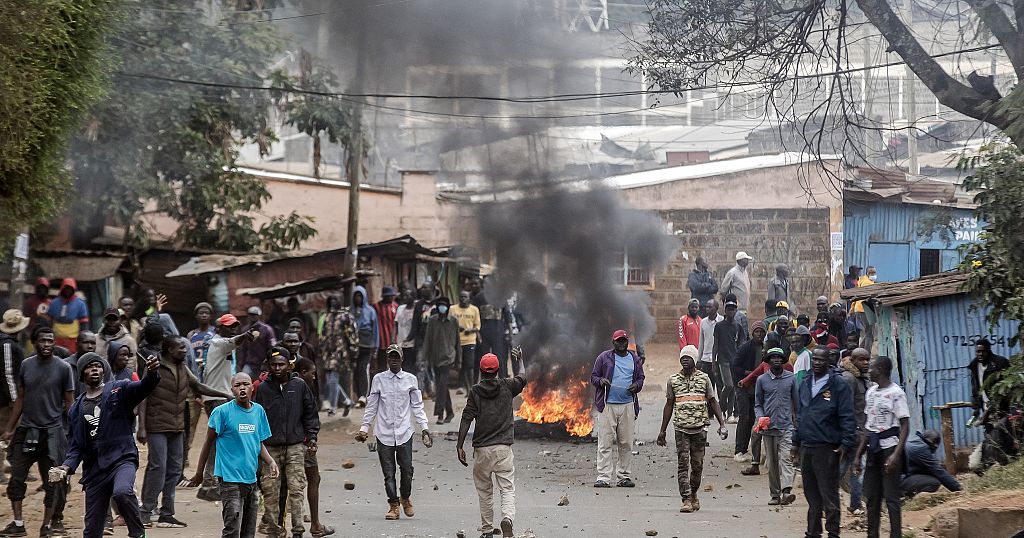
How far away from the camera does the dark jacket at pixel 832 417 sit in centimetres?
890

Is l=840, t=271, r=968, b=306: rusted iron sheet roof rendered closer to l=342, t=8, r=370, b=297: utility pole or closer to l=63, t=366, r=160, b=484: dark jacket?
l=342, t=8, r=370, b=297: utility pole

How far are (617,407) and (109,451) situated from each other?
19.2ft

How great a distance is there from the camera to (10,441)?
9.51m

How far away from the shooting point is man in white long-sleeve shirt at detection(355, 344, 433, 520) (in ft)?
33.4

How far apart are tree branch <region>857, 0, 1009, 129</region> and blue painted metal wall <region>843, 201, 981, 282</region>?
48.1 ft

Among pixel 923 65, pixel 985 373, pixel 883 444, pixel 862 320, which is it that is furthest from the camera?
pixel 862 320

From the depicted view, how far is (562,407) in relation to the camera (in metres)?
15.4

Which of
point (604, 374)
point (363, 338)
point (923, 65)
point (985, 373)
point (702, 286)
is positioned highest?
point (923, 65)

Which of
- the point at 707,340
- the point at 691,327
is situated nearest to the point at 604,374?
the point at 707,340

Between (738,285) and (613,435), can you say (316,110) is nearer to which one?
(738,285)

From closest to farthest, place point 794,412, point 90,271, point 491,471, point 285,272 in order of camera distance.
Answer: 1. point 491,471
2. point 794,412
3. point 90,271
4. point 285,272

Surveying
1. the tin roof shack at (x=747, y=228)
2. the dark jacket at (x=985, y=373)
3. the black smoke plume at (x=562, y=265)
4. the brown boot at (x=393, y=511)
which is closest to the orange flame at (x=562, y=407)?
the black smoke plume at (x=562, y=265)

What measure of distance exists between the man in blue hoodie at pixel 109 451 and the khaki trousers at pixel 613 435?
5541 millimetres

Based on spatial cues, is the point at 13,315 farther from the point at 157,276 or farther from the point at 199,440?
the point at 157,276
